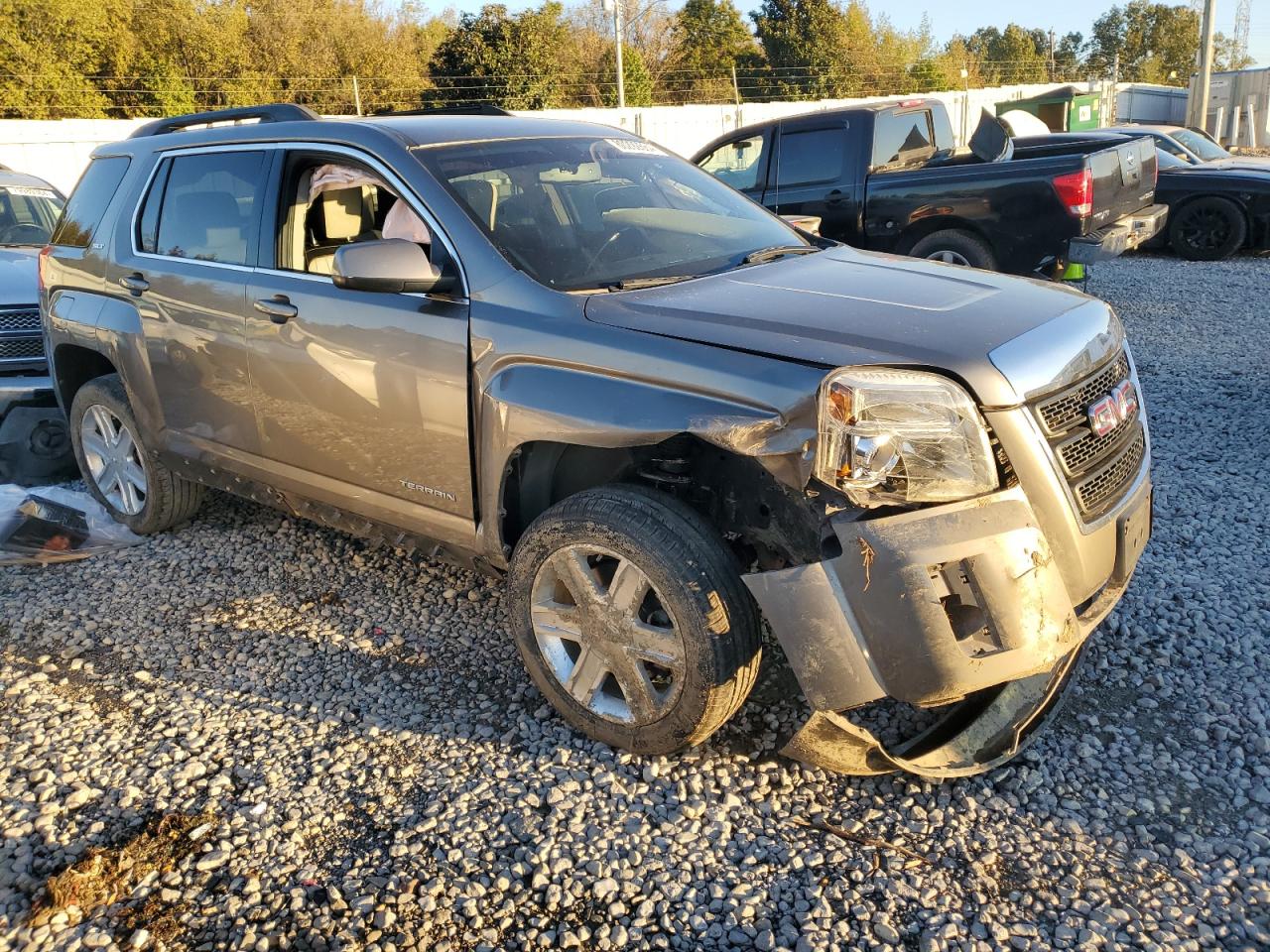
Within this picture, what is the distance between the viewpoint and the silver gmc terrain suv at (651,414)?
2.63m

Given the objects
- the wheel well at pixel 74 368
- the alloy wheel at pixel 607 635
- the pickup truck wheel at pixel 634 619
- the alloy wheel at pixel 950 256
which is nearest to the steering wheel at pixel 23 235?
the wheel well at pixel 74 368

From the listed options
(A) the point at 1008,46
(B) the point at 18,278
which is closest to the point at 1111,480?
(B) the point at 18,278

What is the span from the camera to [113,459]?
5273mm

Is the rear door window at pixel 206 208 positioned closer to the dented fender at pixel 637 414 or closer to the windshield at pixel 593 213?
the windshield at pixel 593 213

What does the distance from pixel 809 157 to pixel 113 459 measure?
6.87 m

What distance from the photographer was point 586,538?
3.06 m

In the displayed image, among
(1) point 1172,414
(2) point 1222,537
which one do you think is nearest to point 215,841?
(2) point 1222,537

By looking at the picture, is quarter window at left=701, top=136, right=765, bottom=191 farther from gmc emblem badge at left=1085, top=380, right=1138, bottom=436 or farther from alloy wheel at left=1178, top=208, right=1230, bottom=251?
gmc emblem badge at left=1085, top=380, right=1138, bottom=436

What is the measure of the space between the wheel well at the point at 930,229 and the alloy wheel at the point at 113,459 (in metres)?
6.76

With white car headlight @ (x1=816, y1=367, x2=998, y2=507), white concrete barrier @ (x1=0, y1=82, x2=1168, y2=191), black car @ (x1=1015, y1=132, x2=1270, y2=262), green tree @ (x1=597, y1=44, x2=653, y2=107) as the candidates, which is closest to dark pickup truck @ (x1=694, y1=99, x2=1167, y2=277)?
white concrete barrier @ (x1=0, y1=82, x2=1168, y2=191)

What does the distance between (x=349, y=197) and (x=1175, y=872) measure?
12.4 ft

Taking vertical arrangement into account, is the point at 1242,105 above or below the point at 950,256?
above

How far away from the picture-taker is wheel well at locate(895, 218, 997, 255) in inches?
351

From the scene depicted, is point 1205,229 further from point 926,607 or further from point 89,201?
point 89,201
